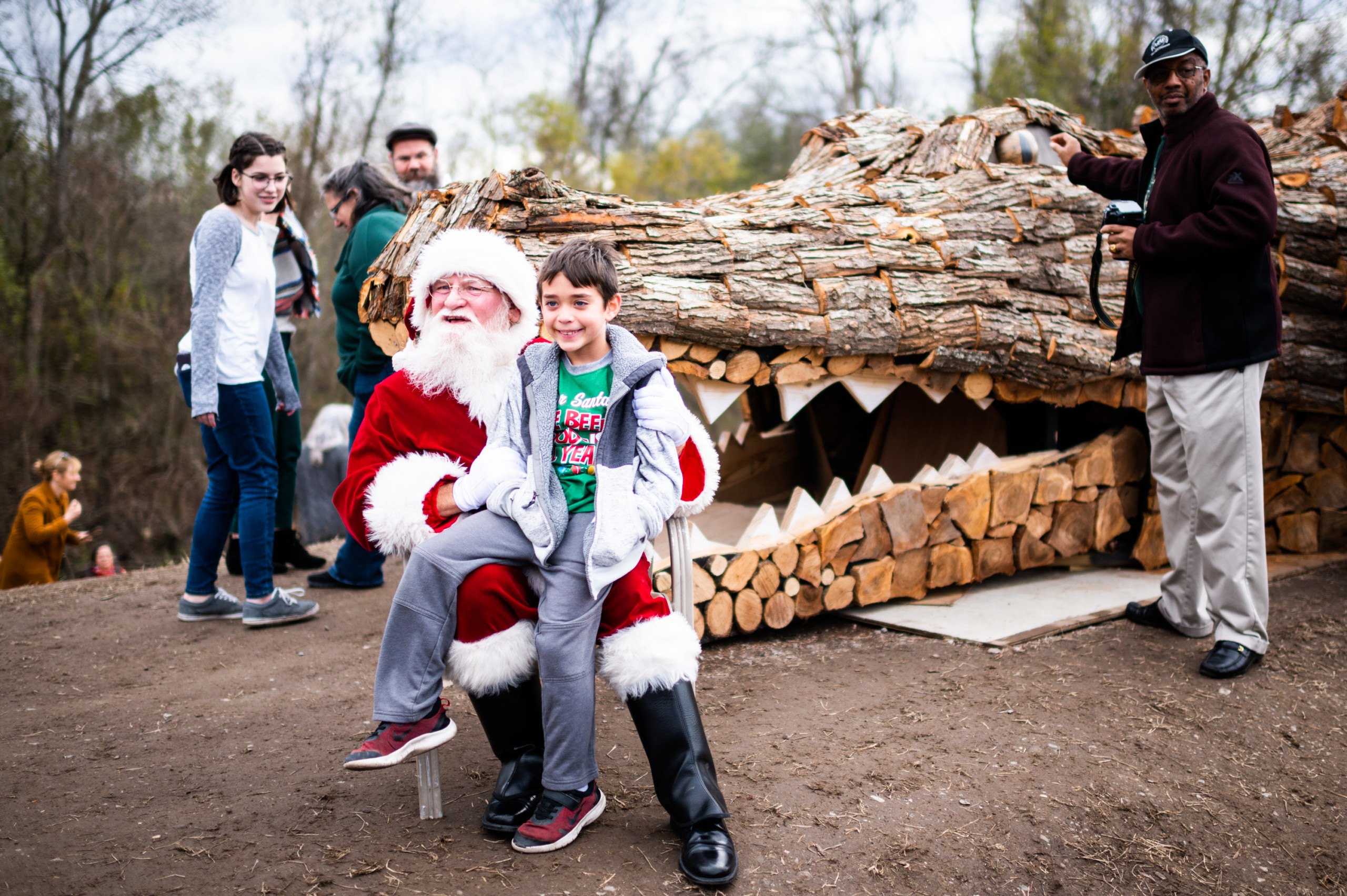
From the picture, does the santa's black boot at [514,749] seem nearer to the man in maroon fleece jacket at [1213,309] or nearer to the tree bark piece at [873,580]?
the tree bark piece at [873,580]

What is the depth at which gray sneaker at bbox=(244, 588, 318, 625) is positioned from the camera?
12.7ft

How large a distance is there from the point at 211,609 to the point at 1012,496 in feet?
11.7

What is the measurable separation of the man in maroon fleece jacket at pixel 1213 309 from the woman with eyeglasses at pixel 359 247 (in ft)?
9.64

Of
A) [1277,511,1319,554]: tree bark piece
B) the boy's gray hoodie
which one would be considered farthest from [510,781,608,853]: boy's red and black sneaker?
[1277,511,1319,554]: tree bark piece

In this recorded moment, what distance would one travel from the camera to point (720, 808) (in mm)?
2021

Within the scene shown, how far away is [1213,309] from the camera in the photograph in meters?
3.15

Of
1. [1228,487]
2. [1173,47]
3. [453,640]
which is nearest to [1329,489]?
[1228,487]

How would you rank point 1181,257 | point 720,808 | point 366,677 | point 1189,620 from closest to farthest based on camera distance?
point 720,808 → point 1181,257 → point 366,677 → point 1189,620

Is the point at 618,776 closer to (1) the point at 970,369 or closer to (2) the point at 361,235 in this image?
(1) the point at 970,369

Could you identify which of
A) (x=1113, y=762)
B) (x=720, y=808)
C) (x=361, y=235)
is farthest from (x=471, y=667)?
(x=361, y=235)

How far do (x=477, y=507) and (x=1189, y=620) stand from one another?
2888 millimetres

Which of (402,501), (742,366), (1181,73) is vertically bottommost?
(402,501)

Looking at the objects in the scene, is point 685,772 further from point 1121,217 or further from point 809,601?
point 1121,217

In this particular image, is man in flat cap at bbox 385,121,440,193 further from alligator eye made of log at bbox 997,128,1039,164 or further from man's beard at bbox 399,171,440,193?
alligator eye made of log at bbox 997,128,1039,164
